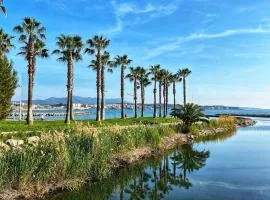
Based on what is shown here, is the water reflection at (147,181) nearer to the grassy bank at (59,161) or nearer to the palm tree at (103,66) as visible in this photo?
the grassy bank at (59,161)

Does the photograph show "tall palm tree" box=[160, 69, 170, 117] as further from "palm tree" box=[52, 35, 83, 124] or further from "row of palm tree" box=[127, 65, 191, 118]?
"palm tree" box=[52, 35, 83, 124]

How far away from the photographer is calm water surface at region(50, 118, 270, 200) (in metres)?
22.2

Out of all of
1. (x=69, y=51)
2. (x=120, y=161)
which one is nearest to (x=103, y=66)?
(x=69, y=51)

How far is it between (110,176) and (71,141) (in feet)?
11.6

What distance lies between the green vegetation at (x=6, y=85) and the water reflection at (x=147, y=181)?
27.6m

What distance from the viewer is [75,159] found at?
22.7 m

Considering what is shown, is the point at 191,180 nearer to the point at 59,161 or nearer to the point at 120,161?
the point at 120,161

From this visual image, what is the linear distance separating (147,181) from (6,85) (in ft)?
118

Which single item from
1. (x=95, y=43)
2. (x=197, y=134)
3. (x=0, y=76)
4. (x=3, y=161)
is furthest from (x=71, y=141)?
(x=95, y=43)

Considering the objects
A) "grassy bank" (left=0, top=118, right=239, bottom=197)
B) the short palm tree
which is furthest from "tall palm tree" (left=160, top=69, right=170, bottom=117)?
"grassy bank" (left=0, top=118, right=239, bottom=197)

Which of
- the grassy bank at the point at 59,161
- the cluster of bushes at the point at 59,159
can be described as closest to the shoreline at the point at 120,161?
the grassy bank at the point at 59,161

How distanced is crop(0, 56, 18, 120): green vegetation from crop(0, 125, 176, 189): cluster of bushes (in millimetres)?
30039

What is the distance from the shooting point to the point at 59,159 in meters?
21.7

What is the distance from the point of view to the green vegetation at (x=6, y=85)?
55844mm
